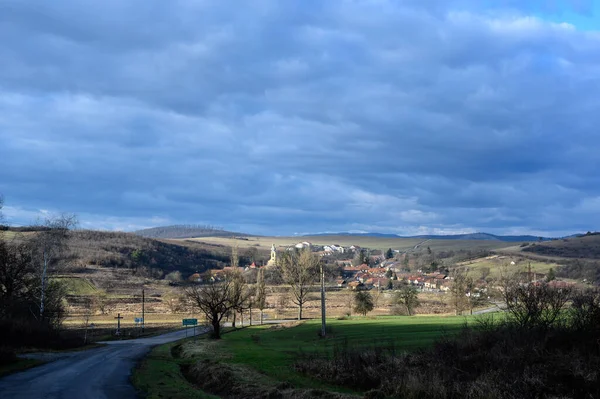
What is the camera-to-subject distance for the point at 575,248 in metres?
170

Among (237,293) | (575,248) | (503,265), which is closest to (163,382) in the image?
(237,293)

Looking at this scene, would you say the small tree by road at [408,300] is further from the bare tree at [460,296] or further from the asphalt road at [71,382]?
the asphalt road at [71,382]

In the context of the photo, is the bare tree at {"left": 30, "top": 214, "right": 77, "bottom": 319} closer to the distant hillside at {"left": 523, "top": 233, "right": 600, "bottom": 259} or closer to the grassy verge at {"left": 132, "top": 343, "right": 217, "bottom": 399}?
the grassy verge at {"left": 132, "top": 343, "right": 217, "bottom": 399}

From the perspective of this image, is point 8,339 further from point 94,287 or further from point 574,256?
point 574,256

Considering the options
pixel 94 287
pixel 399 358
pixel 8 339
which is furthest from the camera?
pixel 94 287

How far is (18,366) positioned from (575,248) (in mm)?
176588

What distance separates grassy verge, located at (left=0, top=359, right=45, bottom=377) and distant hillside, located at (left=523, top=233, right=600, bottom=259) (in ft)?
499

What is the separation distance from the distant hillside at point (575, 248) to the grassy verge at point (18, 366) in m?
152

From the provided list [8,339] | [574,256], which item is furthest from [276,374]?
[574,256]

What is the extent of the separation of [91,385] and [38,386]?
6.87ft

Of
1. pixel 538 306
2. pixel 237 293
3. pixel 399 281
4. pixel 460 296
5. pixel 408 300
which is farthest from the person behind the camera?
pixel 399 281

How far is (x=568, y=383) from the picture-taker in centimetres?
1841

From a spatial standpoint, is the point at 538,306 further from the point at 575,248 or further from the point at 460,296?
the point at 575,248

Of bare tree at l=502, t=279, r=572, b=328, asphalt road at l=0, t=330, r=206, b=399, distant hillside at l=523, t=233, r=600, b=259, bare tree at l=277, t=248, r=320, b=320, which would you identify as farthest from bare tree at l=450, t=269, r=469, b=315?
distant hillside at l=523, t=233, r=600, b=259
